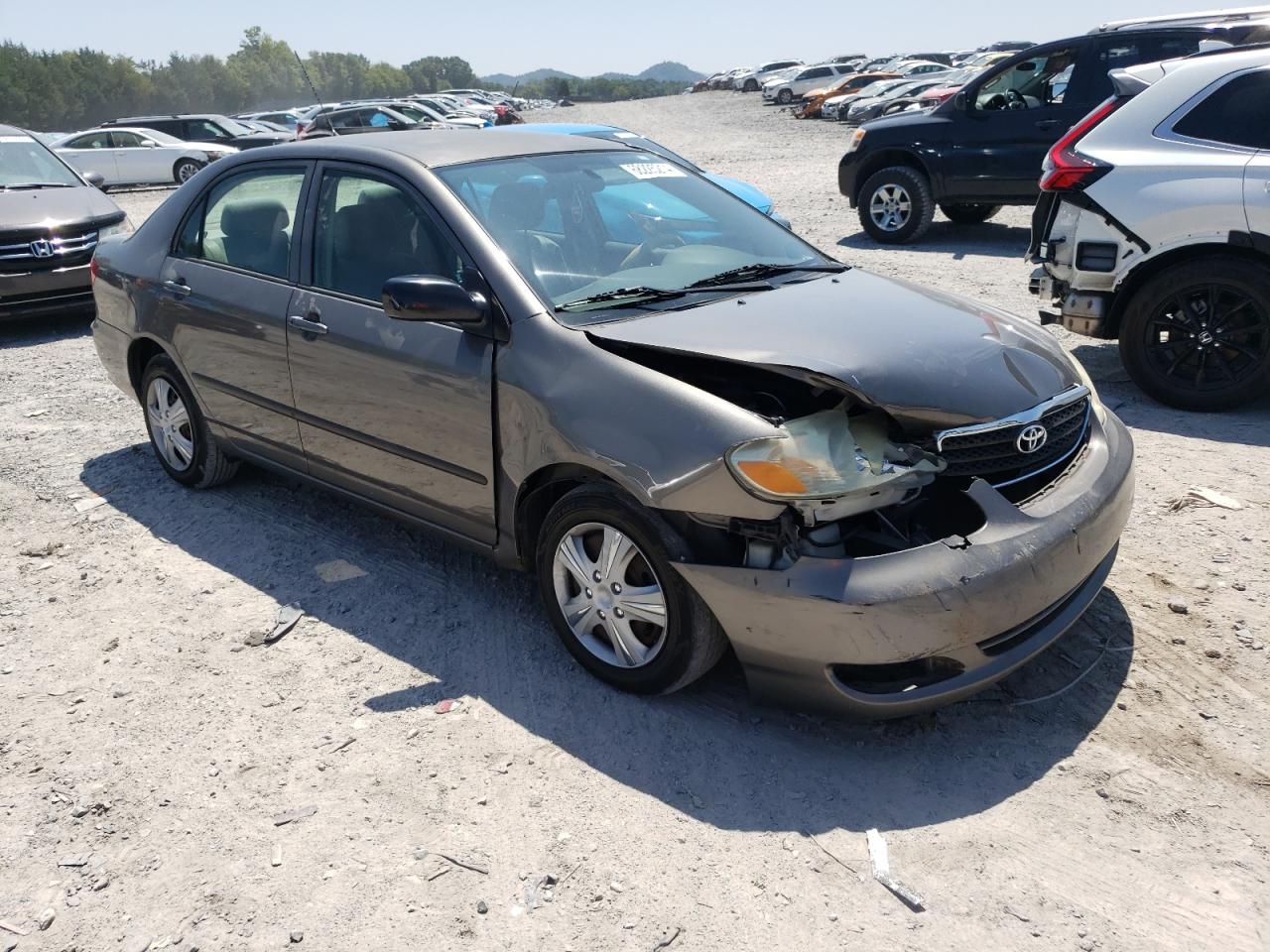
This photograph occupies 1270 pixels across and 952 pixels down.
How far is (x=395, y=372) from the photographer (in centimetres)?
381

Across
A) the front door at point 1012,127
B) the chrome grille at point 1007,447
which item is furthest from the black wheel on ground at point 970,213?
the chrome grille at point 1007,447

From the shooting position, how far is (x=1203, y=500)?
15.3 feet

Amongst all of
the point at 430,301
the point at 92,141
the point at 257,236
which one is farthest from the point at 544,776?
the point at 92,141

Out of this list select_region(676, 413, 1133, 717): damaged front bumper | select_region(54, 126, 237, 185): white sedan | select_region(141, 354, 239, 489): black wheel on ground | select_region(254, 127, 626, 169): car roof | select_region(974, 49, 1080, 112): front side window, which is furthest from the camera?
select_region(54, 126, 237, 185): white sedan

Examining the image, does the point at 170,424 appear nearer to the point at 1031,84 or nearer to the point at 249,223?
the point at 249,223

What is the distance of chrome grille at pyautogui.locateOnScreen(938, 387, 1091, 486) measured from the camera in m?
3.15

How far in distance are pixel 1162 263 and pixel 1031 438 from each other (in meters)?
3.22

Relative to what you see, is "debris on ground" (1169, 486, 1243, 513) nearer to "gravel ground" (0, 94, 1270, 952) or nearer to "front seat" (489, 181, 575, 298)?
"gravel ground" (0, 94, 1270, 952)

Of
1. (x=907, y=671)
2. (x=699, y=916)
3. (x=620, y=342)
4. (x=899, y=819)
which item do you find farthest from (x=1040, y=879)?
(x=620, y=342)

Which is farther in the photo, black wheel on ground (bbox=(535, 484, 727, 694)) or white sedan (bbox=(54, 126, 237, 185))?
white sedan (bbox=(54, 126, 237, 185))

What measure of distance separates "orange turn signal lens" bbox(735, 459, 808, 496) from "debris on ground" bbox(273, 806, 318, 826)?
159cm

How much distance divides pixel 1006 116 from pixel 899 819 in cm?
966

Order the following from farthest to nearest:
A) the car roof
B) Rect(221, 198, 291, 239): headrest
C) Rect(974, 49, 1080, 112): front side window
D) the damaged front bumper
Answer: Rect(974, 49, 1080, 112): front side window < Rect(221, 198, 291, 239): headrest < the car roof < the damaged front bumper

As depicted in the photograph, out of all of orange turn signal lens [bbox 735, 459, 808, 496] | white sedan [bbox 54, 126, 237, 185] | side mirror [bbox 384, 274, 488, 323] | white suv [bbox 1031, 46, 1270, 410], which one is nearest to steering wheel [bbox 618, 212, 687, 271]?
side mirror [bbox 384, 274, 488, 323]
